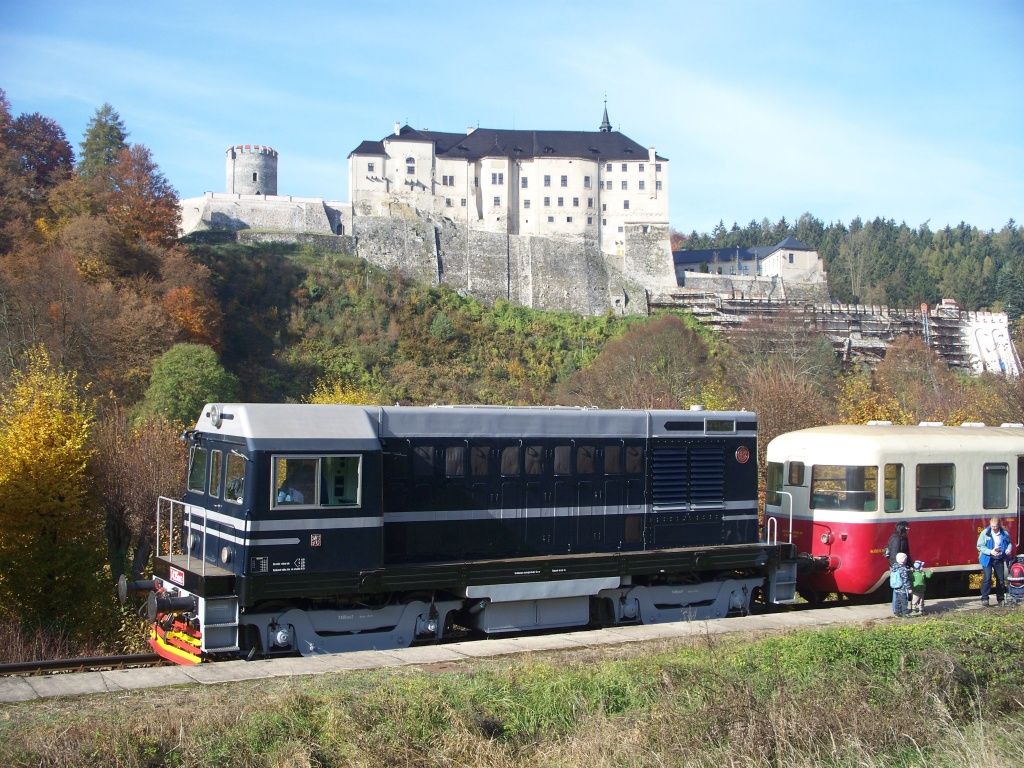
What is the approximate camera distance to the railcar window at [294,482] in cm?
1238

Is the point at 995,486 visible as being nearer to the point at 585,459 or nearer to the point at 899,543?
the point at 899,543

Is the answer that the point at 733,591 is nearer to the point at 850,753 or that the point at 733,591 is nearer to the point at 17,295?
the point at 850,753

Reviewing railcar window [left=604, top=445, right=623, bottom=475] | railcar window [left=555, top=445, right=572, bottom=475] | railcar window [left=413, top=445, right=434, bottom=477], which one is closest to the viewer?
railcar window [left=413, top=445, right=434, bottom=477]

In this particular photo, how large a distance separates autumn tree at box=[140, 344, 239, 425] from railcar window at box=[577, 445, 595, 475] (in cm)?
3095

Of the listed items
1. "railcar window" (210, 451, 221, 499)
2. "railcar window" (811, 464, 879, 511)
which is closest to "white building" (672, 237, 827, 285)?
"railcar window" (811, 464, 879, 511)

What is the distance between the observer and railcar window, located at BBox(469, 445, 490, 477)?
14.3m

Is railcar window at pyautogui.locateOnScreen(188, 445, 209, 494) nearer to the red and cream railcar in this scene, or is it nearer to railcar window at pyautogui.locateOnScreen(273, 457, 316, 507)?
railcar window at pyautogui.locateOnScreen(273, 457, 316, 507)

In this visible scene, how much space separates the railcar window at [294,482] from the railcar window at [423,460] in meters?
1.72

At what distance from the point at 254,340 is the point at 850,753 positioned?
63829 millimetres

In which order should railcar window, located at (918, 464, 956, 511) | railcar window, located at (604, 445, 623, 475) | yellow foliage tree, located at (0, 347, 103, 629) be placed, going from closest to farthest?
railcar window, located at (604, 445, 623, 475) < railcar window, located at (918, 464, 956, 511) < yellow foliage tree, located at (0, 347, 103, 629)

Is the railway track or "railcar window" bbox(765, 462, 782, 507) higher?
"railcar window" bbox(765, 462, 782, 507)

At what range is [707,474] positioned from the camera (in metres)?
16.4

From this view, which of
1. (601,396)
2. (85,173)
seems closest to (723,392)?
(601,396)

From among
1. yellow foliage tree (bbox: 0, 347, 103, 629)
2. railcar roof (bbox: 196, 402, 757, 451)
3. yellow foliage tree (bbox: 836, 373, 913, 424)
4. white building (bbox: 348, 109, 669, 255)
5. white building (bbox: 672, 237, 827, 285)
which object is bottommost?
yellow foliage tree (bbox: 0, 347, 103, 629)
